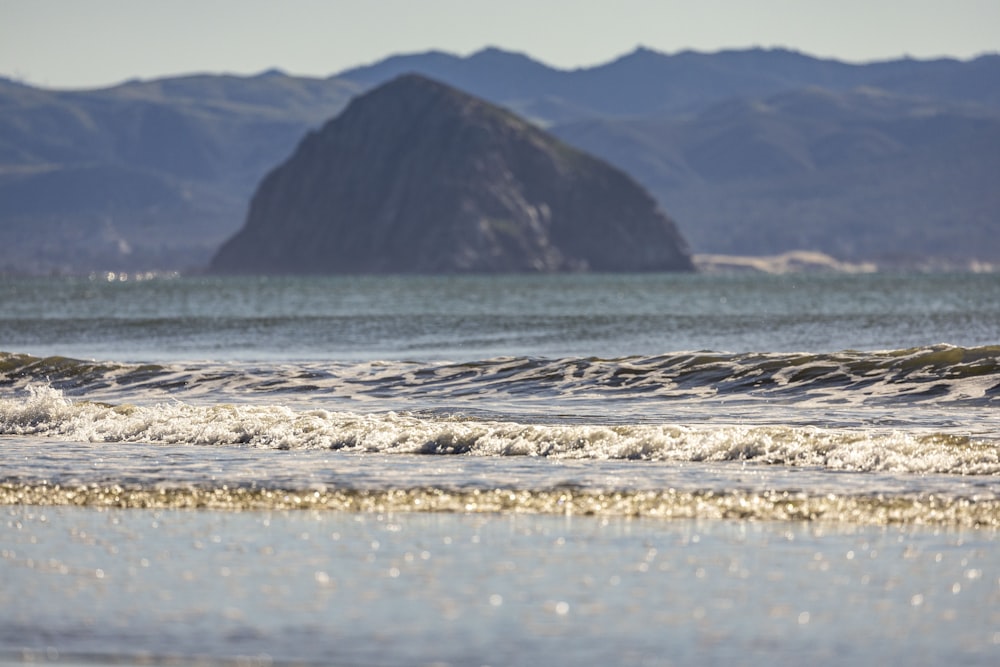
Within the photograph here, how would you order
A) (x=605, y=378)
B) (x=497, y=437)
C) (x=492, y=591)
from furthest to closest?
(x=605, y=378) < (x=497, y=437) < (x=492, y=591)

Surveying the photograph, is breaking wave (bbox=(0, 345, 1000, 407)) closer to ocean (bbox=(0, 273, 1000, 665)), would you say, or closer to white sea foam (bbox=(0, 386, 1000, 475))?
ocean (bbox=(0, 273, 1000, 665))

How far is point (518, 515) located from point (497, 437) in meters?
7.49

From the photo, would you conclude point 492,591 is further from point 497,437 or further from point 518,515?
point 497,437

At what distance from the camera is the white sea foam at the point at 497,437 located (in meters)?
23.1

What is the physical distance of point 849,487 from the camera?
2044 cm

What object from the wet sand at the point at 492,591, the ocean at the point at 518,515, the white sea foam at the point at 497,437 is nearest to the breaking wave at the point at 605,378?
the ocean at the point at 518,515

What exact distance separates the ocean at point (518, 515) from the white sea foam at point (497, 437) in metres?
0.08

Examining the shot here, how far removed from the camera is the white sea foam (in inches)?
910

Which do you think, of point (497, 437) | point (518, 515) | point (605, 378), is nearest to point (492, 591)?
point (518, 515)

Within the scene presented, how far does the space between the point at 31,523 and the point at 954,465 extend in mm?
13371

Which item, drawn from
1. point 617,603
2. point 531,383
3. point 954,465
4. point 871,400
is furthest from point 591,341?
point 617,603

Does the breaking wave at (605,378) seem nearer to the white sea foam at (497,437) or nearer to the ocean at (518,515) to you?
the ocean at (518,515)

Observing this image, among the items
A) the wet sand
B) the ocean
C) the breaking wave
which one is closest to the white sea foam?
the ocean

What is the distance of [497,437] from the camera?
1025 inches
